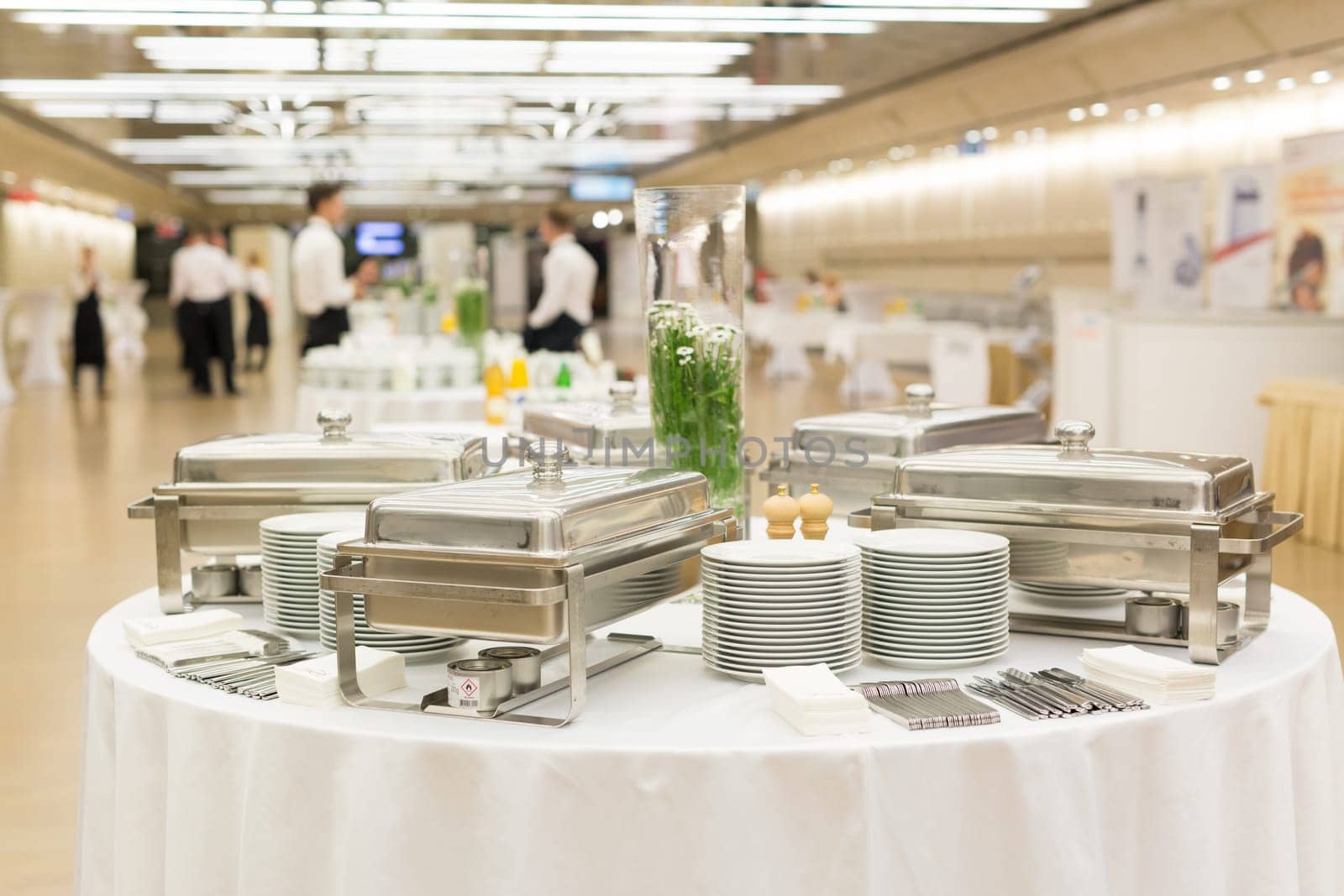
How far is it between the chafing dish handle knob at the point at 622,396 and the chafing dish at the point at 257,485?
650 millimetres

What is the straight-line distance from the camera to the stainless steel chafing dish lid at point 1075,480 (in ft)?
5.52

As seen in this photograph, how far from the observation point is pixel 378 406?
5531 millimetres

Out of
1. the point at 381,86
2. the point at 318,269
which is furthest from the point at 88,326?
the point at 318,269

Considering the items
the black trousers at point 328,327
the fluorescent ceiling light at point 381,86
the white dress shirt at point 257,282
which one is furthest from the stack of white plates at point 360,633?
the white dress shirt at point 257,282

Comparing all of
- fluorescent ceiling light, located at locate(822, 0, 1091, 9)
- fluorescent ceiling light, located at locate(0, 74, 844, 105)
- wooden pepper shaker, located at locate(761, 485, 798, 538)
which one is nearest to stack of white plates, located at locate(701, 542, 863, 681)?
wooden pepper shaker, located at locate(761, 485, 798, 538)

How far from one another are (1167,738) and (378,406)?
174 inches

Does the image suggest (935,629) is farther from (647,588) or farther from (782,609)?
(647,588)

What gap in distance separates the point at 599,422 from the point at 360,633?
0.95m

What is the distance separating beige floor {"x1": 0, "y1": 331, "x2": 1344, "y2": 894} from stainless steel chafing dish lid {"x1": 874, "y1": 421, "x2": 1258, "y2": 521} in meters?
1.96

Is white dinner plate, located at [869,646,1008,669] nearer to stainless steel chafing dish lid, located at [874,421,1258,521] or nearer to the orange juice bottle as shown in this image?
stainless steel chafing dish lid, located at [874,421,1258,521]

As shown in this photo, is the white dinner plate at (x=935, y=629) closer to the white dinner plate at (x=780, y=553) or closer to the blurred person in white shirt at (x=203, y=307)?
the white dinner plate at (x=780, y=553)

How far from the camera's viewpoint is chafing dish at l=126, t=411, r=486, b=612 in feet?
6.68

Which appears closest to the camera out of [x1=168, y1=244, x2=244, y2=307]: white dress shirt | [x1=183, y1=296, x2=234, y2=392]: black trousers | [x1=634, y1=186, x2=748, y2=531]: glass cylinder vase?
[x1=634, y1=186, x2=748, y2=531]: glass cylinder vase

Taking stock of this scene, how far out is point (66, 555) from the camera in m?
5.92
